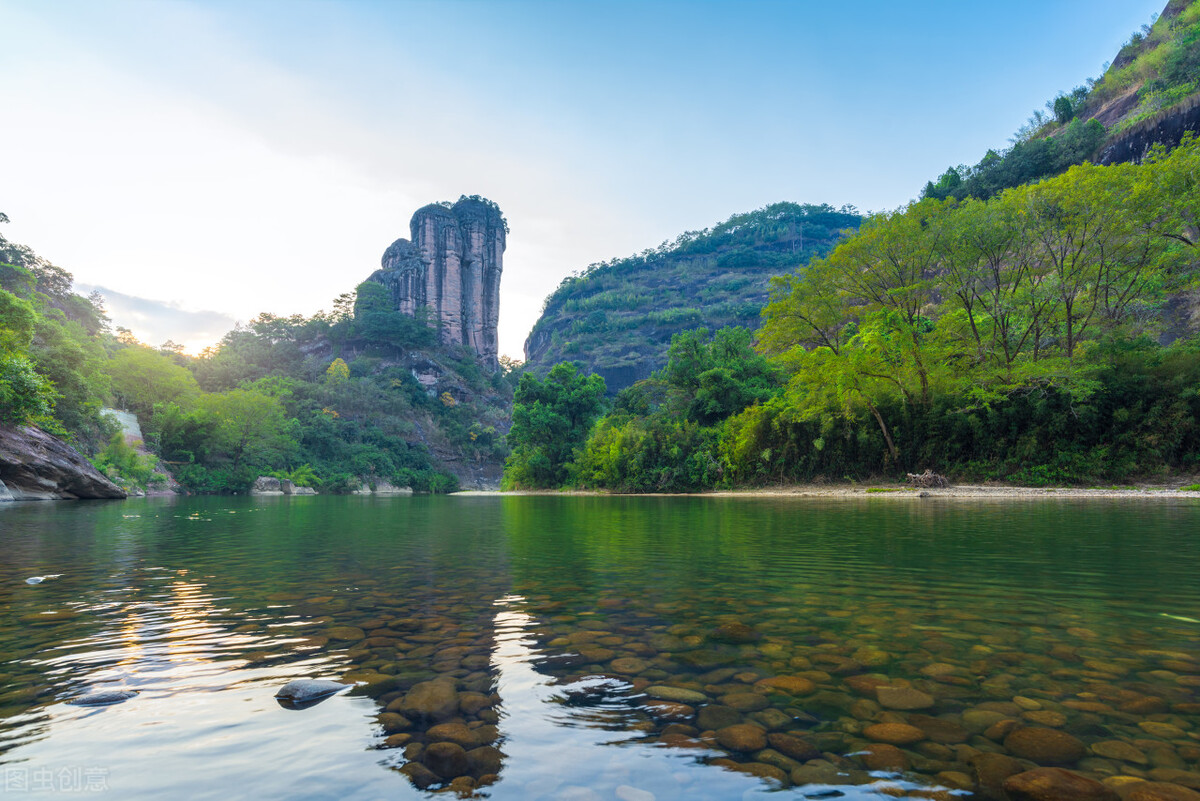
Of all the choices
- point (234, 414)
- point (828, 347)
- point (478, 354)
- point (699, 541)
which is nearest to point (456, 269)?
point (478, 354)

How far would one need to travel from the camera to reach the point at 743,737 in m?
2.40

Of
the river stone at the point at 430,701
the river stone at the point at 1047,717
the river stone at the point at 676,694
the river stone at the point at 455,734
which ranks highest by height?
the river stone at the point at 1047,717

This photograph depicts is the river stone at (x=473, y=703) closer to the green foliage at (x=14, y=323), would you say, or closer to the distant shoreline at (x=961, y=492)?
the distant shoreline at (x=961, y=492)

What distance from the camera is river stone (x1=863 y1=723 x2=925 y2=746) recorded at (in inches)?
91.2

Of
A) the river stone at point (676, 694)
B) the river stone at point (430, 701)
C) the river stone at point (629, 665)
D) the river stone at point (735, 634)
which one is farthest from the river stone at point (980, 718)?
the river stone at point (430, 701)

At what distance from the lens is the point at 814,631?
3982 mm

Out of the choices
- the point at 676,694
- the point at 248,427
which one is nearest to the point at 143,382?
the point at 248,427

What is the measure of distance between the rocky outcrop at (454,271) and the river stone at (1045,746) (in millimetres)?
95803

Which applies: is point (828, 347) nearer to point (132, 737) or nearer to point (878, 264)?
point (878, 264)

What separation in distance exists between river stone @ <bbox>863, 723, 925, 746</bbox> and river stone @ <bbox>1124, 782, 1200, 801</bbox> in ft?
2.16

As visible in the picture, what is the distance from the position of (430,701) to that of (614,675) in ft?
3.43

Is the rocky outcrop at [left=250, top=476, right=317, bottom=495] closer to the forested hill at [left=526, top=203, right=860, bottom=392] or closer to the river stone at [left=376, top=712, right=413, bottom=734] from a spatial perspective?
the river stone at [left=376, top=712, right=413, bottom=734]

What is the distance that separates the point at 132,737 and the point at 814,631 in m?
3.97

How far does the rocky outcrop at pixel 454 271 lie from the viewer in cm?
9581
